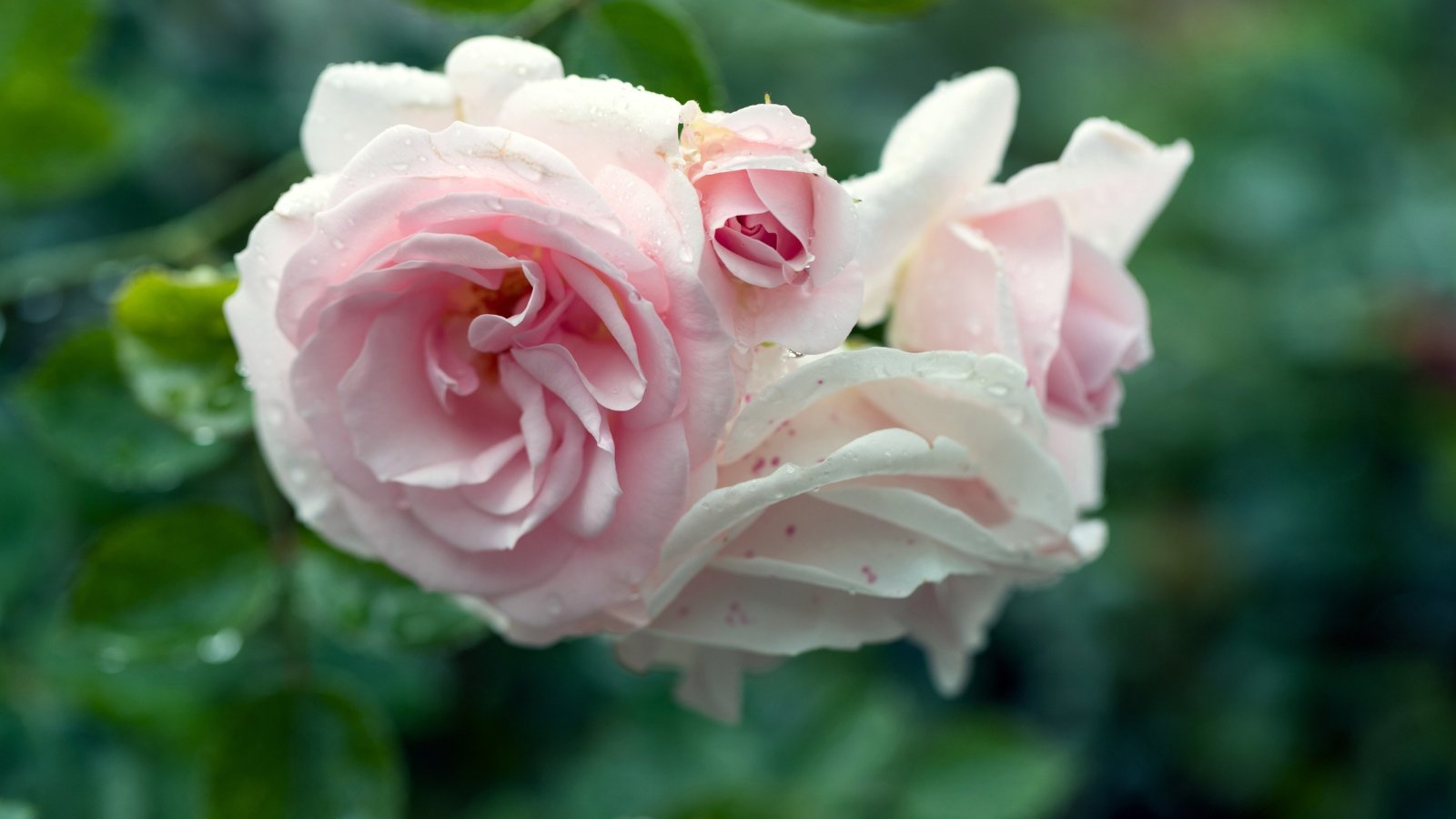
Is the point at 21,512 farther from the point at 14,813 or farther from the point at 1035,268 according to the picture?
the point at 1035,268

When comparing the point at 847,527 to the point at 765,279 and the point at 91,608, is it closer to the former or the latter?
the point at 765,279

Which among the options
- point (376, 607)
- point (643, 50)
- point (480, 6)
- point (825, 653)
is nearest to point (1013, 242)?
point (643, 50)

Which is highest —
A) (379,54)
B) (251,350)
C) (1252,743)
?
(251,350)

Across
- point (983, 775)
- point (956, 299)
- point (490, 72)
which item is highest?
point (490, 72)

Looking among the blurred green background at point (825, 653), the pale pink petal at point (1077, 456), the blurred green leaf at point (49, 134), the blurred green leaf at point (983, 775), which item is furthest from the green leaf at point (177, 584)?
the blurred green leaf at point (983, 775)

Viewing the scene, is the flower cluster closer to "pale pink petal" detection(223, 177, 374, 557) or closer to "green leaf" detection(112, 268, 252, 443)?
"pale pink petal" detection(223, 177, 374, 557)

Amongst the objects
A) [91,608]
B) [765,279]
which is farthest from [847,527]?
[91,608]

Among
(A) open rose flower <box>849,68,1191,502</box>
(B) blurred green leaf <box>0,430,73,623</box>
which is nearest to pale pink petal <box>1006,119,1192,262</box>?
(A) open rose flower <box>849,68,1191,502</box>
